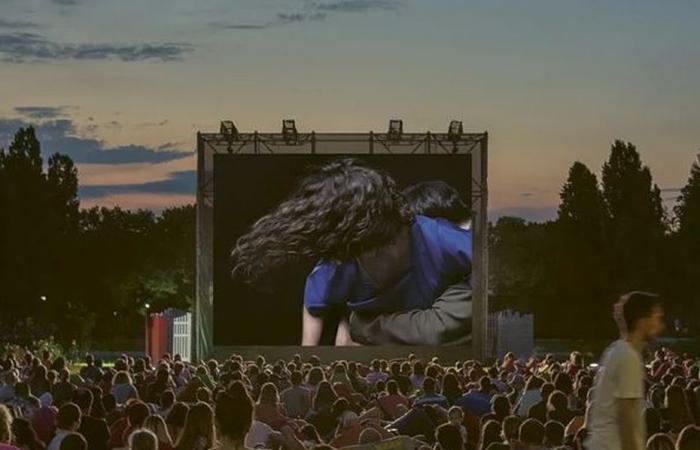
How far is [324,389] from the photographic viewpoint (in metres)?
18.6

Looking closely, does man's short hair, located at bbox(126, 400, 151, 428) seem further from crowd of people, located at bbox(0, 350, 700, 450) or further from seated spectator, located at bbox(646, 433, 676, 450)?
seated spectator, located at bbox(646, 433, 676, 450)

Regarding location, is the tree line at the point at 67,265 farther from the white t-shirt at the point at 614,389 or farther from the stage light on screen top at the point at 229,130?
the white t-shirt at the point at 614,389

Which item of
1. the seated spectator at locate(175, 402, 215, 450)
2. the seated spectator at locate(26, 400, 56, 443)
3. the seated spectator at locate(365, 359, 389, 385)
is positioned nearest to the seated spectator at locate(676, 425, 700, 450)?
the seated spectator at locate(175, 402, 215, 450)

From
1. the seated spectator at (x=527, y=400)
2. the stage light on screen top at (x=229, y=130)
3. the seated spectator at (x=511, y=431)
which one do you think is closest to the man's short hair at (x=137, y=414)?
the seated spectator at (x=511, y=431)

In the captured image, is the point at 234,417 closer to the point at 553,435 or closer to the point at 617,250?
the point at 553,435

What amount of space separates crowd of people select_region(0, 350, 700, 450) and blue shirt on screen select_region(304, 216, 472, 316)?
13.6m

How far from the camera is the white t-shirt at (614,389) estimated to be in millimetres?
8938

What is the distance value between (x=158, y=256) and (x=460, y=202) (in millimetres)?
51031

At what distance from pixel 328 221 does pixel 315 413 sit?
72.0 ft

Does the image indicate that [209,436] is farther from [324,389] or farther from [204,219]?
[204,219]

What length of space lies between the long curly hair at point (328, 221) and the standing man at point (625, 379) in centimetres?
3029

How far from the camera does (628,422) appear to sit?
8.83m

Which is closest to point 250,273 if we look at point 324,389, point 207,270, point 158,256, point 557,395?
point 207,270

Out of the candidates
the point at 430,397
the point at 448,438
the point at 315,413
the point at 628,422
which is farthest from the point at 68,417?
the point at 628,422
